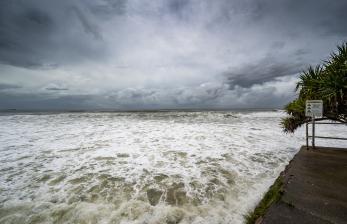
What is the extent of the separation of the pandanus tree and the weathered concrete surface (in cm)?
187

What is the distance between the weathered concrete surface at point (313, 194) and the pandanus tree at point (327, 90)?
1867 millimetres

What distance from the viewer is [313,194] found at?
11.9 feet

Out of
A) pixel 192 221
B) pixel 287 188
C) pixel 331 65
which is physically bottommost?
pixel 192 221

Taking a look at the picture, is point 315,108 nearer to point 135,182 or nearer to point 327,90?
point 327,90

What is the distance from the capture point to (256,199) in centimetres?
456

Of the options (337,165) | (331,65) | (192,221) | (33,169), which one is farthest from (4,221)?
(331,65)

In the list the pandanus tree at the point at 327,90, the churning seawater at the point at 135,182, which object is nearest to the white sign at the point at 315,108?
the pandanus tree at the point at 327,90

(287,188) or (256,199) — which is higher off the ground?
(287,188)

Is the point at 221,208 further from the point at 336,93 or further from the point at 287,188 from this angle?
the point at 336,93

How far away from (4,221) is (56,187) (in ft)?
4.92

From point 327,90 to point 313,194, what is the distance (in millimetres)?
4582

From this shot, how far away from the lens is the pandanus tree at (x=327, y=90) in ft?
20.5

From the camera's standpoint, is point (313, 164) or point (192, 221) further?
point (313, 164)

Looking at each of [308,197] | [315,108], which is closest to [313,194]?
[308,197]
